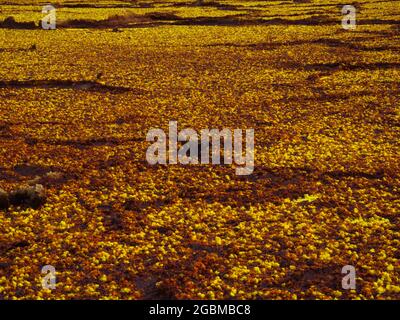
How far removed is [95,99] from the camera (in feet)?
59.9

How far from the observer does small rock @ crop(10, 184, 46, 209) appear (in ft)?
33.9

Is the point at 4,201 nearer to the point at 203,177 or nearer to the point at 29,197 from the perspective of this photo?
the point at 29,197

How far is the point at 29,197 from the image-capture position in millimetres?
10406

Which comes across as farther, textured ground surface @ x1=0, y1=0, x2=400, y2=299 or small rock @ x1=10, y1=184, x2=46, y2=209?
small rock @ x1=10, y1=184, x2=46, y2=209

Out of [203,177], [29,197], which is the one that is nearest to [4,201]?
[29,197]

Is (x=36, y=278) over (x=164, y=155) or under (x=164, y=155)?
under

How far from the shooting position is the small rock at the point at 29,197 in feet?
33.9

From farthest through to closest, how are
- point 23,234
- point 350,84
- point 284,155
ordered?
point 350,84, point 284,155, point 23,234

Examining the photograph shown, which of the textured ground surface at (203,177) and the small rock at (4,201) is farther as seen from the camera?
the small rock at (4,201)

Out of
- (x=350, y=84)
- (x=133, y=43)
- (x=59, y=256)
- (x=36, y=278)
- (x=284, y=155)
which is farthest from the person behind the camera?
(x=133, y=43)

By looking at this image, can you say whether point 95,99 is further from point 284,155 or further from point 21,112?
point 284,155

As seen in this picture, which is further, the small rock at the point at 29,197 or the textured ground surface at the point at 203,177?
the small rock at the point at 29,197
